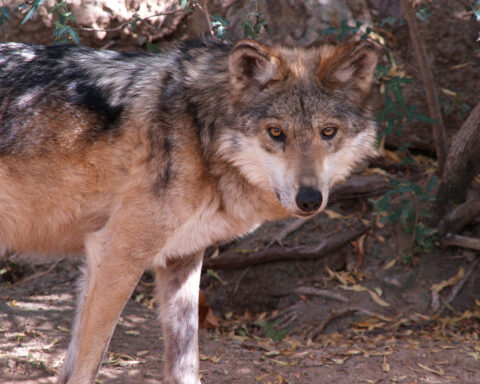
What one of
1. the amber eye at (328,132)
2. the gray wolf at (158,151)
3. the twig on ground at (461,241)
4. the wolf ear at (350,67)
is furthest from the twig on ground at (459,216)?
the amber eye at (328,132)

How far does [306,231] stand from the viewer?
18.7 feet

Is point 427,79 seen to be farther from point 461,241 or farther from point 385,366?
point 385,366

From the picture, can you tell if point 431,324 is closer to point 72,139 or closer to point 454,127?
point 454,127

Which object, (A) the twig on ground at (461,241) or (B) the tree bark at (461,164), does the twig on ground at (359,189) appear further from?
(A) the twig on ground at (461,241)

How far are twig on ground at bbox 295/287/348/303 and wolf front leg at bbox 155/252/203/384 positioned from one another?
1.87 m

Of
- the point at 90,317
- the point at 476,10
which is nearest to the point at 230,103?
the point at 90,317

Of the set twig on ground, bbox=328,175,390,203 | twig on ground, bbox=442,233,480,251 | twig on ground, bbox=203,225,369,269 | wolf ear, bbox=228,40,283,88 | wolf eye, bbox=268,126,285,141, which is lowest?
twig on ground, bbox=203,225,369,269

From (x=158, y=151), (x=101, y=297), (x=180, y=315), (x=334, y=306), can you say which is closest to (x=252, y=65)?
(x=158, y=151)


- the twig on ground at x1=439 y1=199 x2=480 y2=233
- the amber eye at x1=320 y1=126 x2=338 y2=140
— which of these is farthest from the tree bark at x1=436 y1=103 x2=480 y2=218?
the amber eye at x1=320 y1=126 x2=338 y2=140

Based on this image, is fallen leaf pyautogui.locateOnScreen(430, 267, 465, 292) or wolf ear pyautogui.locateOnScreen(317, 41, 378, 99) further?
fallen leaf pyautogui.locateOnScreen(430, 267, 465, 292)

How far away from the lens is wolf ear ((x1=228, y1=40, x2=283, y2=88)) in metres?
3.11

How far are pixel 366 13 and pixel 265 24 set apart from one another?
2.25 metres

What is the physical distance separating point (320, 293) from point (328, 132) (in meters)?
2.50

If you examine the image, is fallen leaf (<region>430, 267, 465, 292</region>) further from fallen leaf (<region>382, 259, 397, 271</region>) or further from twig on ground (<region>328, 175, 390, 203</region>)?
twig on ground (<region>328, 175, 390, 203</region>)
